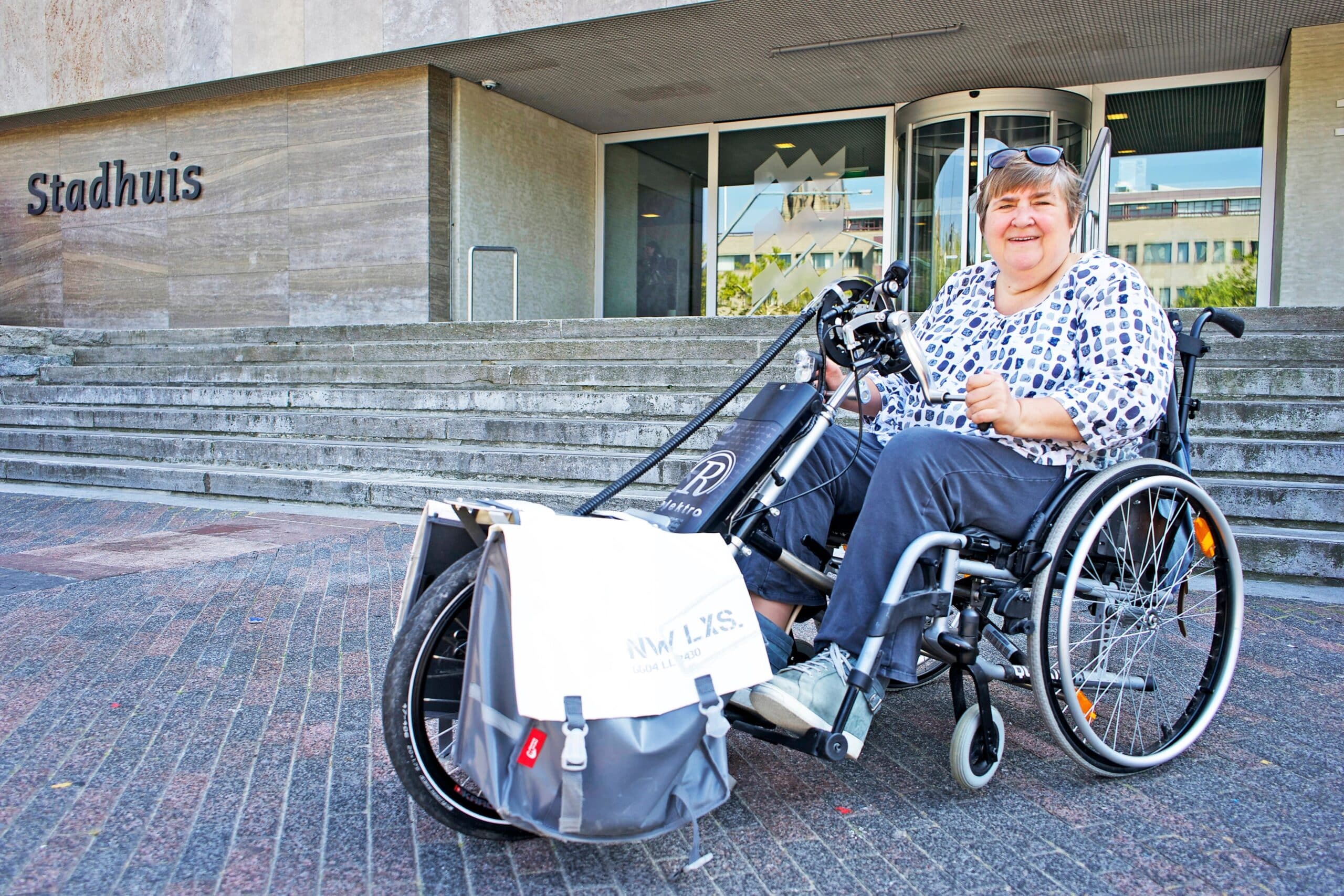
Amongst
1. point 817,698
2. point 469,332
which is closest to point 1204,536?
point 817,698

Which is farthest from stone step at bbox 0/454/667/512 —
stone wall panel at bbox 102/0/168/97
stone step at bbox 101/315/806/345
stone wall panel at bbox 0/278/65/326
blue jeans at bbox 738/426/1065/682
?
stone wall panel at bbox 0/278/65/326

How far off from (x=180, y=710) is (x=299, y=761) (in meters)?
0.57

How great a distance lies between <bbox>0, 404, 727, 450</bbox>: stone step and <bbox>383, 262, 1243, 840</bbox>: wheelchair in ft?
10.6

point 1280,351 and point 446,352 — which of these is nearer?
point 1280,351

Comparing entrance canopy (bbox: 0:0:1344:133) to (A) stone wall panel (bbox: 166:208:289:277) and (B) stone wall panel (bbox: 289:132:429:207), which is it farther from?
(A) stone wall panel (bbox: 166:208:289:277)

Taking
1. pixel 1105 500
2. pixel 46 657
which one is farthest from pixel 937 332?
pixel 46 657

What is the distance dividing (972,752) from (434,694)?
124 cm

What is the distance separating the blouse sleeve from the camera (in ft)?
7.36

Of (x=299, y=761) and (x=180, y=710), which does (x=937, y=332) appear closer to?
(x=299, y=761)

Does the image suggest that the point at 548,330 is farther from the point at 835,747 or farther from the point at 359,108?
the point at 835,747

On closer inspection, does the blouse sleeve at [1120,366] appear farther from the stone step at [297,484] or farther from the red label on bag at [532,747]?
the stone step at [297,484]

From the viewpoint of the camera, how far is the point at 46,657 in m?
3.18

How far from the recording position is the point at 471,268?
37.4 feet

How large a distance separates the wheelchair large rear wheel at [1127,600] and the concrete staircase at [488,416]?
2.23 m
